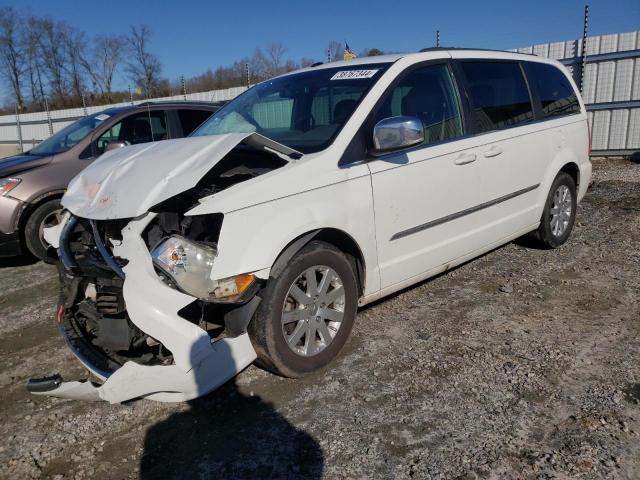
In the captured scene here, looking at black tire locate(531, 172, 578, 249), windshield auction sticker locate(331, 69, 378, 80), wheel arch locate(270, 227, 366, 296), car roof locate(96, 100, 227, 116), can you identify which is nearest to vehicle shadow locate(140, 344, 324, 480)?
wheel arch locate(270, 227, 366, 296)

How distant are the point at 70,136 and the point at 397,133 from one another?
473cm

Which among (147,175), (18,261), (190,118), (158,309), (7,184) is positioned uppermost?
(190,118)

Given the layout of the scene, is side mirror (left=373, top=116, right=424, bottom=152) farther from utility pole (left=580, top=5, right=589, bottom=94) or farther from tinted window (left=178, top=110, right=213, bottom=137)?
utility pole (left=580, top=5, right=589, bottom=94)

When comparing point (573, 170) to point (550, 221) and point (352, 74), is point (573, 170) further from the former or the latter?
point (352, 74)

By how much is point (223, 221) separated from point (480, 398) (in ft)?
5.43

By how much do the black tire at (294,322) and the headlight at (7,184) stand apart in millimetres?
3872

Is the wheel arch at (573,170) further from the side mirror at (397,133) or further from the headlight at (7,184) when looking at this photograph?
the headlight at (7,184)

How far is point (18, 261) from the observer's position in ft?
19.4

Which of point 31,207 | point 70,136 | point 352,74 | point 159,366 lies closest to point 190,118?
point 70,136

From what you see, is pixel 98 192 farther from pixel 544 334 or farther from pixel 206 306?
pixel 544 334

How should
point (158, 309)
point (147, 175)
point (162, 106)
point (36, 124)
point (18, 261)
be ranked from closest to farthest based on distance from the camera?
point (158, 309)
point (147, 175)
point (18, 261)
point (162, 106)
point (36, 124)

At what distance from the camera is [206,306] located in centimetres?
250

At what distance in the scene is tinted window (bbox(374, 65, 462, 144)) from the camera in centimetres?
345

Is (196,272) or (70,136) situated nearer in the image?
(196,272)
